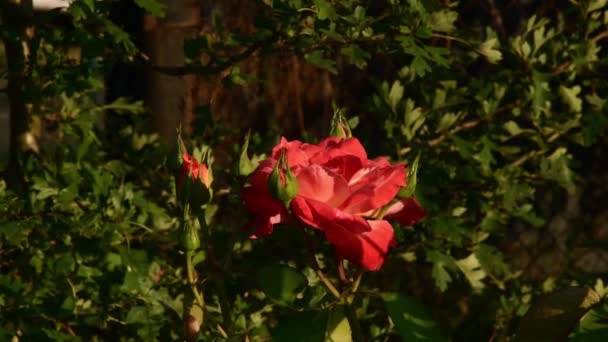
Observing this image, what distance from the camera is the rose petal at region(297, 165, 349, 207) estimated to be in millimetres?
1167

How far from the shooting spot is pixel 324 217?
115cm

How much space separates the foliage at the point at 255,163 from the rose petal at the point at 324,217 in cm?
52

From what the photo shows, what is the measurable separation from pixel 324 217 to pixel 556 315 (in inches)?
12.2

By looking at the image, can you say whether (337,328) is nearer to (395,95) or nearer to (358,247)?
(358,247)

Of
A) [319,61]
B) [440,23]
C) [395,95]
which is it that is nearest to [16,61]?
[319,61]

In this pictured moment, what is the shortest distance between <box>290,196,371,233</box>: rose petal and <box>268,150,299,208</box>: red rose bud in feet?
0.07

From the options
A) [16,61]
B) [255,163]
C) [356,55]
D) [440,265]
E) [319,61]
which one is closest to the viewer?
[255,163]

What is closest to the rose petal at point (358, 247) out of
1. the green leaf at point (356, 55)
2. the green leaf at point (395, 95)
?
the green leaf at point (356, 55)

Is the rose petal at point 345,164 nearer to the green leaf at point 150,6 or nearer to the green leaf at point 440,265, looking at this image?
the green leaf at point 150,6

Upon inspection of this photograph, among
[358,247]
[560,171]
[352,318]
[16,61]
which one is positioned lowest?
[560,171]

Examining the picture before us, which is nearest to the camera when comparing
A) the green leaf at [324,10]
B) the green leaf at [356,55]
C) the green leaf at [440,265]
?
the green leaf at [324,10]

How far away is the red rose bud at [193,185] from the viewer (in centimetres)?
122

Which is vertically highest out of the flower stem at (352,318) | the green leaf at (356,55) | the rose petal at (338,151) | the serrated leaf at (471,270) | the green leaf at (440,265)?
the rose petal at (338,151)

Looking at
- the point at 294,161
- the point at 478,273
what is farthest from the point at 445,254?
the point at 294,161
